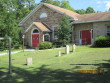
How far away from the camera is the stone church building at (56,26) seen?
24.8 metres

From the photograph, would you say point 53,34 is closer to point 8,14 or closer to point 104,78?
point 8,14

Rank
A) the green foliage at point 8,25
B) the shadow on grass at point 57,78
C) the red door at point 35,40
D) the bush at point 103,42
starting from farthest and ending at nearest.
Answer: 1. the red door at point 35,40
2. the green foliage at point 8,25
3. the bush at point 103,42
4. the shadow on grass at point 57,78

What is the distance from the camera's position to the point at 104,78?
22.1 feet

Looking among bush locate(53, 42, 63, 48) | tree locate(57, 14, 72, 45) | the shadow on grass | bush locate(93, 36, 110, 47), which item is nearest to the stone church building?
bush locate(53, 42, 63, 48)

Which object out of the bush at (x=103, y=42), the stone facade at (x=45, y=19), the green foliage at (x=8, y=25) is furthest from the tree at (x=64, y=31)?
the green foliage at (x=8, y=25)

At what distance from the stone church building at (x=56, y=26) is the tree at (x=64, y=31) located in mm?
1333

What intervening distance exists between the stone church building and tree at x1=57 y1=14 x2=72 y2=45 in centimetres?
133

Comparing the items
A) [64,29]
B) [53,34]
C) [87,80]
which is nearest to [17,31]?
[53,34]

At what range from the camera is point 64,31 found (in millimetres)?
25406

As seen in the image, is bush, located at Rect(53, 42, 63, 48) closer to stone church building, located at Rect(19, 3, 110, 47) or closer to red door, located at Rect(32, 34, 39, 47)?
stone church building, located at Rect(19, 3, 110, 47)

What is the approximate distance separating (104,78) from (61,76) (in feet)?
5.31

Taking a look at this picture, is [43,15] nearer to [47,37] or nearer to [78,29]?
[47,37]

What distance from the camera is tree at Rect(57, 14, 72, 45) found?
2531 centimetres

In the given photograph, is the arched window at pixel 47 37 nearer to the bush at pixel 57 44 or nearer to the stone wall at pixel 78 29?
the bush at pixel 57 44
